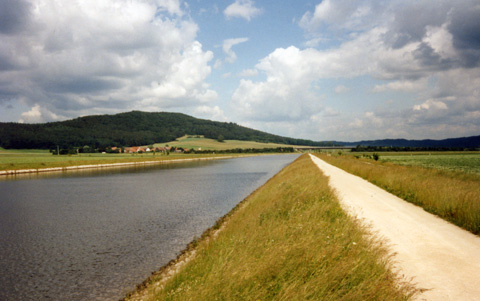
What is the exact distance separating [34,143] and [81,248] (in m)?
160

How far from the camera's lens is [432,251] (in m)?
7.54

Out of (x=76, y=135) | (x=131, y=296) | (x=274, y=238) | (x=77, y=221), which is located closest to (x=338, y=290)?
(x=274, y=238)

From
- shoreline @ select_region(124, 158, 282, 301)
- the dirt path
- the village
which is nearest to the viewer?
the dirt path

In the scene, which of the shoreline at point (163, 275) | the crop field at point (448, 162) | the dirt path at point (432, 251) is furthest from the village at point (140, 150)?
the dirt path at point (432, 251)

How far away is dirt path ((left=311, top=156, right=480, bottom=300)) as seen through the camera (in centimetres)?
555

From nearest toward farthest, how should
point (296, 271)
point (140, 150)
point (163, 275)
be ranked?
point (296, 271) < point (163, 275) < point (140, 150)

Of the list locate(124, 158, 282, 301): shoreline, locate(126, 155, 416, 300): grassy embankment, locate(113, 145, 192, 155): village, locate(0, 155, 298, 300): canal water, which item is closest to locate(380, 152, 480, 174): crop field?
locate(0, 155, 298, 300): canal water

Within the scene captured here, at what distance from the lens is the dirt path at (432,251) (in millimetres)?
5551

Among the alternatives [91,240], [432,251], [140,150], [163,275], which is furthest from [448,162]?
[140,150]

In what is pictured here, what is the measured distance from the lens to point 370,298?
4.86 metres

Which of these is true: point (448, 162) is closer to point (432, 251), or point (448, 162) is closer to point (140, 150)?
point (432, 251)

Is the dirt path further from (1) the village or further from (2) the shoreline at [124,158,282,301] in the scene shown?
(1) the village

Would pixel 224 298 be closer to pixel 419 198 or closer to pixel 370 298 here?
pixel 370 298

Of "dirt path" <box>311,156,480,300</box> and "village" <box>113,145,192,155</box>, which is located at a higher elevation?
"village" <box>113,145,192,155</box>
